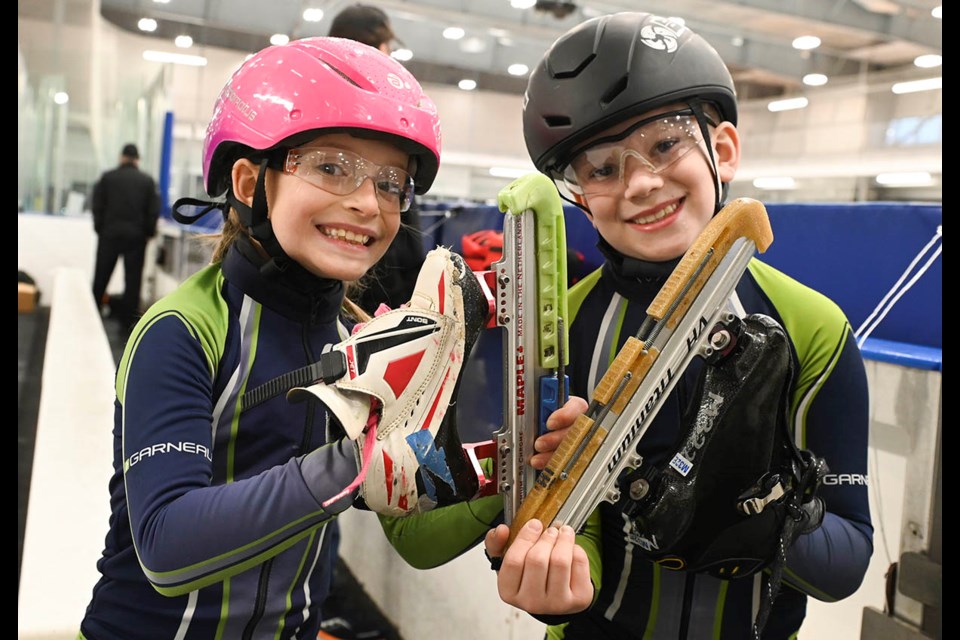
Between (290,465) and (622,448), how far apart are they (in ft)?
1.29

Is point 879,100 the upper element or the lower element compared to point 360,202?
upper

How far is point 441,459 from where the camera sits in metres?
0.90

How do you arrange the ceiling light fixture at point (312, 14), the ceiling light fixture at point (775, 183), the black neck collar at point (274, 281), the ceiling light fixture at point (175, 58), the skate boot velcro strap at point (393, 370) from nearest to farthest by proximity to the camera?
the skate boot velcro strap at point (393, 370)
the black neck collar at point (274, 281)
the ceiling light fixture at point (312, 14)
the ceiling light fixture at point (175, 58)
the ceiling light fixture at point (775, 183)

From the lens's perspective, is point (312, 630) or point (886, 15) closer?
point (312, 630)

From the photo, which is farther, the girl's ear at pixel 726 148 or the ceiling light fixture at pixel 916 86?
the ceiling light fixture at pixel 916 86

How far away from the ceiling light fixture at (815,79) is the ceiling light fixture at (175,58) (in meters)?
11.1

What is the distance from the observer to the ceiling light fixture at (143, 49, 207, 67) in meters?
13.7

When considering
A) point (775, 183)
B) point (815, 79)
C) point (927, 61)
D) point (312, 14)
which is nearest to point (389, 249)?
point (312, 14)

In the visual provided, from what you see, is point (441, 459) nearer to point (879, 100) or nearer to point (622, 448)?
point (622, 448)

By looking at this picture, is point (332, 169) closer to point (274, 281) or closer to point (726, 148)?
point (274, 281)

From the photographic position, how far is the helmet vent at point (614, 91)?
1.12 meters

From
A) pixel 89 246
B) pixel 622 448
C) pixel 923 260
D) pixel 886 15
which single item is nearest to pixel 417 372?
pixel 622 448

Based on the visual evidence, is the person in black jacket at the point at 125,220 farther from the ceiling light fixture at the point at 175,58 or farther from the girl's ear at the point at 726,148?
the girl's ear at the point at 726,148

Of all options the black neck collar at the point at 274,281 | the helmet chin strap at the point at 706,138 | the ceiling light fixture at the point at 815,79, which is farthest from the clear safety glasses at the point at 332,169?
the ceiling light fixture at the point at 815,79
